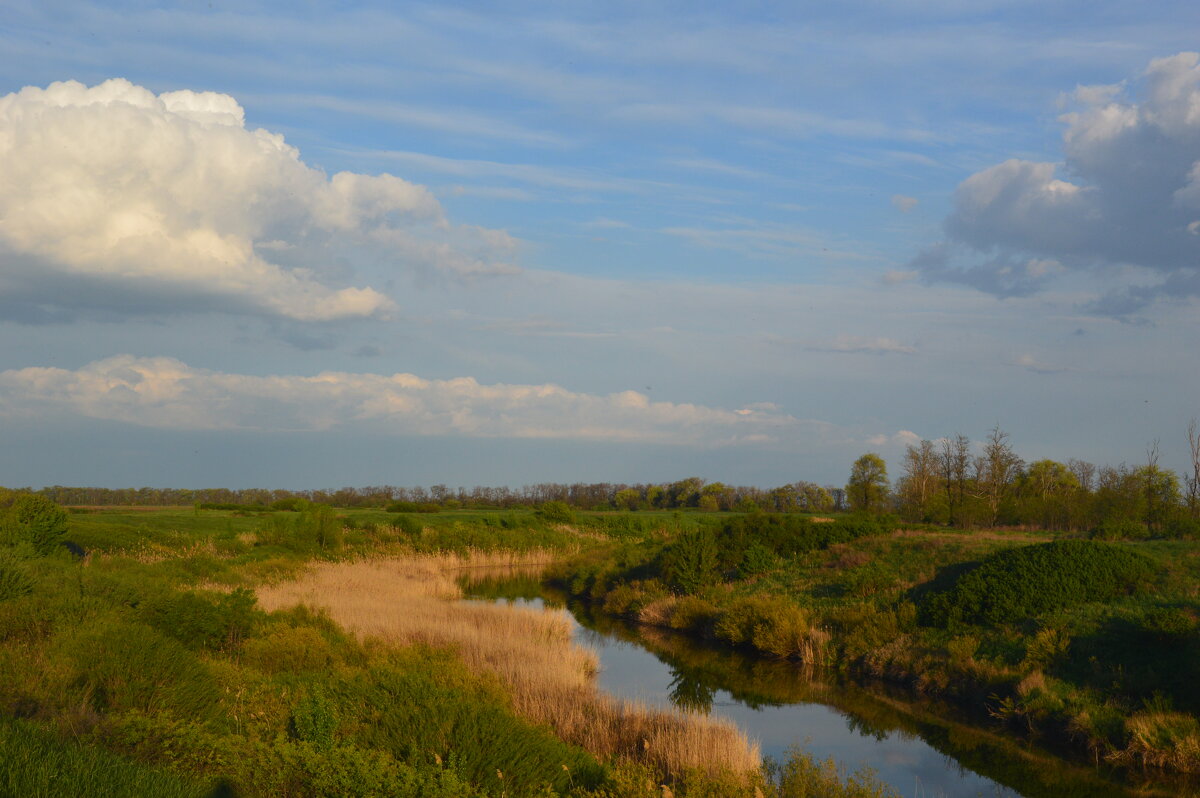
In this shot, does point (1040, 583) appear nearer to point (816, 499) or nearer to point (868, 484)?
point (868, 484)

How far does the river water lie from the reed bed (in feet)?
4.68

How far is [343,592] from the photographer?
91.0 ft

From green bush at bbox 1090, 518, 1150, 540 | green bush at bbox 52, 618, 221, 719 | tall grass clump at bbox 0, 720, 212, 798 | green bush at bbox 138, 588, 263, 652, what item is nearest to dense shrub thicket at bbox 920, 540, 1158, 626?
green bush at bbox 1090, 518, 1150, 540

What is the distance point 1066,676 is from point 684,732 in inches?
351

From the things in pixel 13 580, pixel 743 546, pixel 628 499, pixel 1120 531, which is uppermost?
pixel 1120 531

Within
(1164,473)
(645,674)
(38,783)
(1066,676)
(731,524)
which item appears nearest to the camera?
(38,783)

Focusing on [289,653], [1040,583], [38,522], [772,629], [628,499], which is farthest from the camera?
[628,499]

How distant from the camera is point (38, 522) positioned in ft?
90.3

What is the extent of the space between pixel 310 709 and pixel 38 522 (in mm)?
23593

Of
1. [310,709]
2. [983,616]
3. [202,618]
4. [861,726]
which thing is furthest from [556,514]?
[310,709]

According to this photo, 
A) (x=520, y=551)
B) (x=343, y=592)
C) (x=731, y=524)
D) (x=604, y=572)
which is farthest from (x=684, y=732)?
(x=520, y=551)

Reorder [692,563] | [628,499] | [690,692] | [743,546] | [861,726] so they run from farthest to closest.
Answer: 1. [628,499]
2. [743,546]
3. [692,563]
4. [690,692]
5. [861,726]

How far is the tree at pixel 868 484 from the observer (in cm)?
7456

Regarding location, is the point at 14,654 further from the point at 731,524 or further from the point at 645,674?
the point at 731,524
